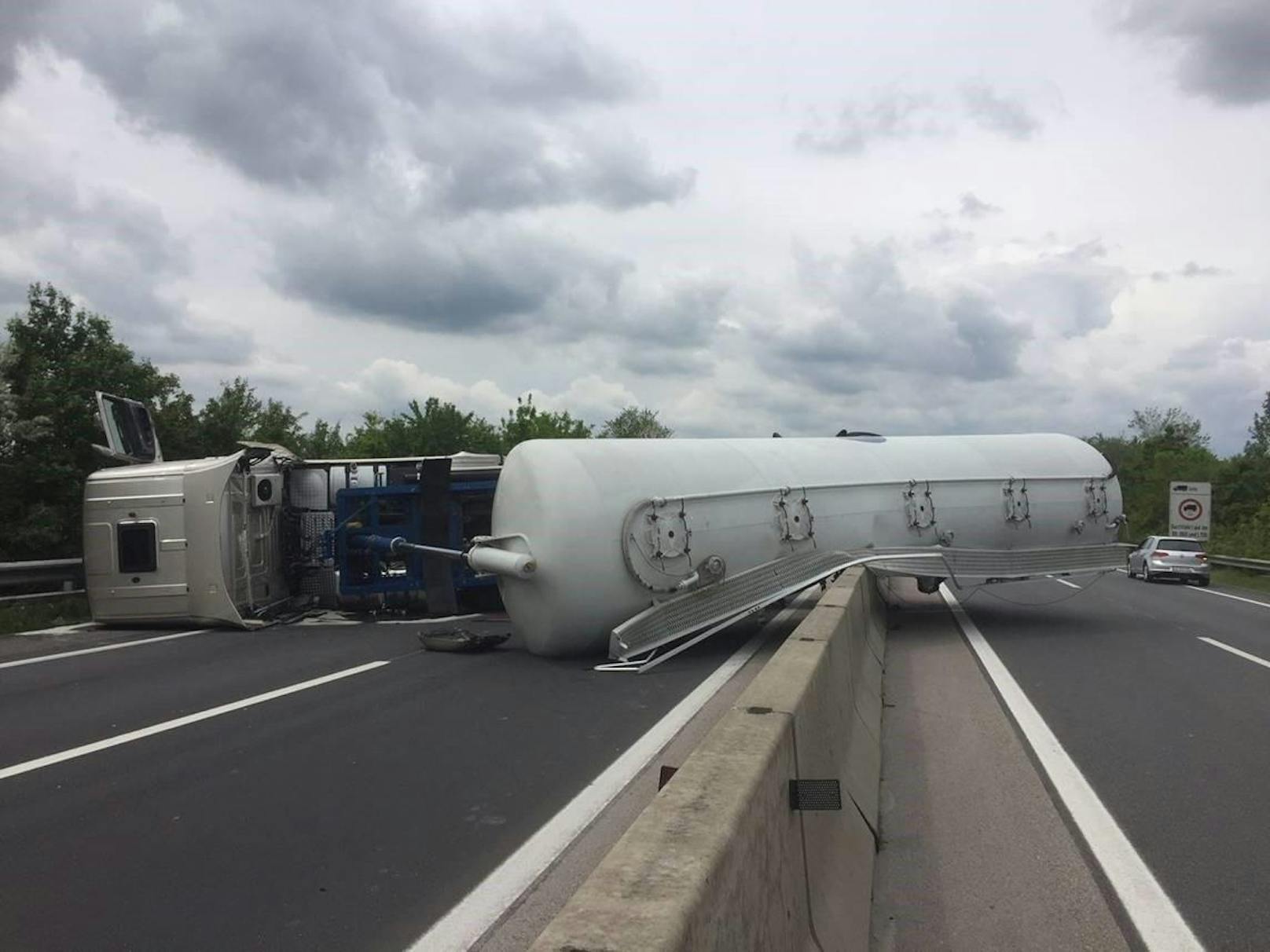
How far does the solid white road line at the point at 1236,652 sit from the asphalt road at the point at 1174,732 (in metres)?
0.16

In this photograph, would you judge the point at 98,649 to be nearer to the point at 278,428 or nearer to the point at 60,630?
the point at 60,630

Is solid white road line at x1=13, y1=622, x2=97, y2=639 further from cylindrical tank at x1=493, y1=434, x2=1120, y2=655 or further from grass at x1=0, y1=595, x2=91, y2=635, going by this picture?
cylindrical tank at x1=493, y1=434, x2=1120, y2=655

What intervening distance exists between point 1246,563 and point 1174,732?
3073 cm

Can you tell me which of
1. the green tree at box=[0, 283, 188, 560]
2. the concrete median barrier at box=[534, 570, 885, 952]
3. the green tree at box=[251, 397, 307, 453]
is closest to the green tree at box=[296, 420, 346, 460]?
the green tree at box=[251, 397, 307, 453]

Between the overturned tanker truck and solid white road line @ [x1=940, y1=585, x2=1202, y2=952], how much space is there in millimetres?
4348

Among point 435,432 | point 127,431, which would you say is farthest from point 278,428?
point 127,431

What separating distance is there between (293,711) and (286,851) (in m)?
3.91

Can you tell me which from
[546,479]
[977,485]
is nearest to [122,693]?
[546,479]

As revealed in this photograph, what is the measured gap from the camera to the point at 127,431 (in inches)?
705

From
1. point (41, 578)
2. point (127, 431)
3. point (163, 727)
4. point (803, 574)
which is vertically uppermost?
point (127, 431)

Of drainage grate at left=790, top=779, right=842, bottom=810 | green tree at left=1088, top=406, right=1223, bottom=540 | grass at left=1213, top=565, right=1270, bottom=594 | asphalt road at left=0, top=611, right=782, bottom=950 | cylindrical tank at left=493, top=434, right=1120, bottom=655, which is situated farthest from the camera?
green tree at left=1088, top=406, right=1223, bottom=540

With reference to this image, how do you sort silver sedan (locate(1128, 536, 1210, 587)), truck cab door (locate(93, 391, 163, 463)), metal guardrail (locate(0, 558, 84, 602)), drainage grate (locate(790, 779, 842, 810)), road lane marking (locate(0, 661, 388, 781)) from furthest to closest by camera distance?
silver sedan (locate(1128, 536, 1210, 587)) < truck cab door (locate(93, 391, 163, 463)) < metal guardrail (locate(0, 558, 84, 602)) < road lane marking (locate(0, 661, 388, 781)) < drainage grate (locate(790, 779, 842, 810))

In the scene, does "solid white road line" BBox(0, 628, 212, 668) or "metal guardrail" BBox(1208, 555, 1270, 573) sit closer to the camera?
"solid white road line" BBox(0, 628, 212, 668)

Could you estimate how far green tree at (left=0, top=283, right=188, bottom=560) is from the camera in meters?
20.4
